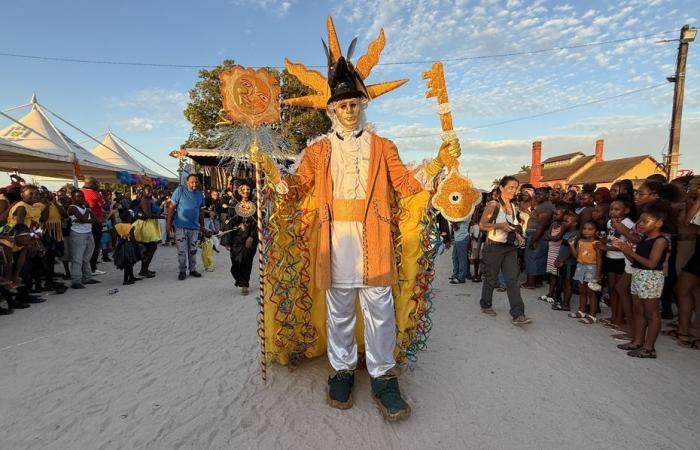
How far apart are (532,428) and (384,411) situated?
978mm

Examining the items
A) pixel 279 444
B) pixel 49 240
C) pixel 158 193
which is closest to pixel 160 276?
pixel 49 240

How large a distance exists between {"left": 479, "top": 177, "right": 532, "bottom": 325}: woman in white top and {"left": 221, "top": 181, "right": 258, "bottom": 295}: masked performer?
3.35m

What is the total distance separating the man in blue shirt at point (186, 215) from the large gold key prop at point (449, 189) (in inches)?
203

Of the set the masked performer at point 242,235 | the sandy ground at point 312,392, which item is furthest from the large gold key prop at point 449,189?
the masked performer at point 242,235

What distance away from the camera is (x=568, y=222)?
514 cm

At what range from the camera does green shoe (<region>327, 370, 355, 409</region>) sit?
262 cm

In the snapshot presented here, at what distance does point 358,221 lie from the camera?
265 centimetres

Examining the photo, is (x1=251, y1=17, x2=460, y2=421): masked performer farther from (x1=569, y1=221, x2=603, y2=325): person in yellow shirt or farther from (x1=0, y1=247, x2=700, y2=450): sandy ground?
(x1=569, y1=221, x2=603, y2=325): person in yellow shirt

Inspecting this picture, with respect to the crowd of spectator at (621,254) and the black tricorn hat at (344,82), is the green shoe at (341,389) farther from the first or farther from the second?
the crowd of spectator at (621,254)

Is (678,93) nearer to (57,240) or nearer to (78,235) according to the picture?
(78,235)

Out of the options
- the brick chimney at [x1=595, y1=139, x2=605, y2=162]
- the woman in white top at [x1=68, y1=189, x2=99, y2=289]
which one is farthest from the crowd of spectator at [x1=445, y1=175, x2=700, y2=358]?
the brick chimney at [x1=595, y1=139, x2=605, y2=162]

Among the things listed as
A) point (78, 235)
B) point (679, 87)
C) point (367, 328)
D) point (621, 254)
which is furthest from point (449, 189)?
point (679, 87)

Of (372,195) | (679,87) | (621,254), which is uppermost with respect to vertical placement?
(679,87)

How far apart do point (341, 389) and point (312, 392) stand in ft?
0.98
